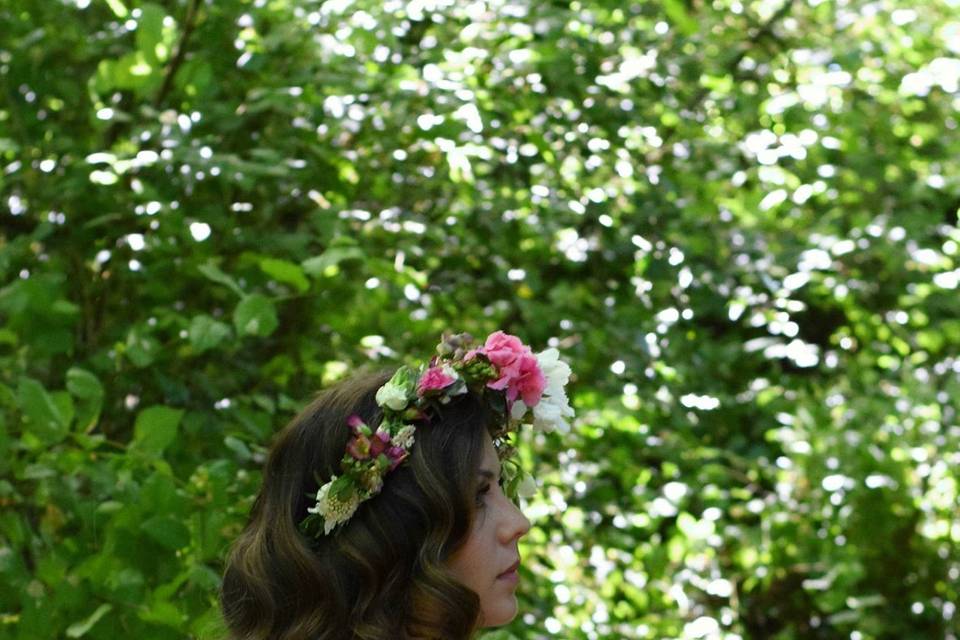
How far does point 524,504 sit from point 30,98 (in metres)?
1.50

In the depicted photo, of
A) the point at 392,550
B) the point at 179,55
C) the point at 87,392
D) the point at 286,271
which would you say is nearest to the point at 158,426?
the point at 87,392

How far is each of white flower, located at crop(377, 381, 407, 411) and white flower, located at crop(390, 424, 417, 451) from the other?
0.03 meters

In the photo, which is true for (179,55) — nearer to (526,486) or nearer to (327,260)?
(327,260)

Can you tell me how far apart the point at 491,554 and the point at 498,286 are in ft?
6.35

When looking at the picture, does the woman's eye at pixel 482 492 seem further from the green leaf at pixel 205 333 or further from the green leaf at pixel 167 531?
the green leaf at pixel 205 333

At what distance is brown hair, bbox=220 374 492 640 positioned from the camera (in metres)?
2.16

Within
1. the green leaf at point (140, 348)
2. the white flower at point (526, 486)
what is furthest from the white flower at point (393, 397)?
the green leaf at point (140, 348)

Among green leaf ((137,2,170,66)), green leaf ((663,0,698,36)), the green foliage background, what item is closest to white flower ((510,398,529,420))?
the green foliage background

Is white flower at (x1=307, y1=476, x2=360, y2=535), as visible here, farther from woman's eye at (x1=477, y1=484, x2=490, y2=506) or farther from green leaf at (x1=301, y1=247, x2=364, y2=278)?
green leaf at (x1=301, y1=247, x2=364, y2=278)

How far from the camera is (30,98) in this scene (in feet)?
12.3

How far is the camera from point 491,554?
7.29 ft

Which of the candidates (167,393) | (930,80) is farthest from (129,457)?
(930,80)

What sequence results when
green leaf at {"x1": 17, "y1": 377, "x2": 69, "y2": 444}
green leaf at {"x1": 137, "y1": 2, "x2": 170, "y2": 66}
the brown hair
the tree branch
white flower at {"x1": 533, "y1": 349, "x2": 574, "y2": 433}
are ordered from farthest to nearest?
the tree branch
green leaf at {"x1": 137, "y1": 2, "x2": 170, "y2": 66}
green leaf at {"x1": 17, "y1": 377, "x2": 69, "y2": 444}
white flower at {"x1": 533, "y1": 349, "x2": 574, "y2": 433}
the brown hair

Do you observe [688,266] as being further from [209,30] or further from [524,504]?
[209,30]
